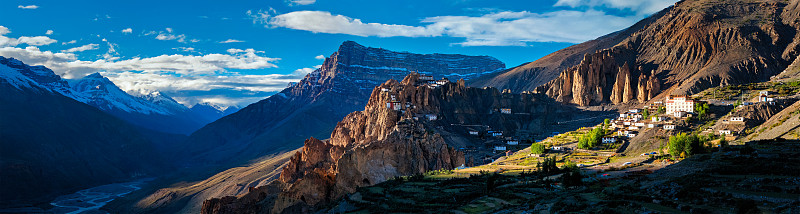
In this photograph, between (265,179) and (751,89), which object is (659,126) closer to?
(751,89)

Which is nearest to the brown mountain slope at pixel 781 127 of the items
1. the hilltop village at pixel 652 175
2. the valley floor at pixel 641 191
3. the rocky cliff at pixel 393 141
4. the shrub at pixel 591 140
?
the hilltop village at pixel 652 175

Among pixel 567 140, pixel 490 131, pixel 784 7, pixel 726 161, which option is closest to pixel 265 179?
pixel 490 131

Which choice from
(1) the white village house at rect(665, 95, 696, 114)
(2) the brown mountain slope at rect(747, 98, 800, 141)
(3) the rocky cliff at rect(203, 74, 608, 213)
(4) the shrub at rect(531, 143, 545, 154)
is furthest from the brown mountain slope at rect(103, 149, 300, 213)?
(2) the brown mountain slope at rect(747, 98, 800, 141)

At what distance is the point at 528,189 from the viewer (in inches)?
2165

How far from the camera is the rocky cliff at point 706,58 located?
16838 cm

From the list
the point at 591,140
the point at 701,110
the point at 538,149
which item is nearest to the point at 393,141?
the point at 538,149

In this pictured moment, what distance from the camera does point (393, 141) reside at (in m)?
104

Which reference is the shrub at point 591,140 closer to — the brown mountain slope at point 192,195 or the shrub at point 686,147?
the shrub at point 686,147

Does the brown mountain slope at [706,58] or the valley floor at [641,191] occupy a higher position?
the brown mountain slope at [706,58]

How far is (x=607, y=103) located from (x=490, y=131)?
138 feet

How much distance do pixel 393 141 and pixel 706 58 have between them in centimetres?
12086

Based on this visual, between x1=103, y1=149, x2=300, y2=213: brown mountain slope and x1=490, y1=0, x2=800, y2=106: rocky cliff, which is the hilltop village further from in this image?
x1=103, y1=149, x2=300, y2=213: brown mountain slope

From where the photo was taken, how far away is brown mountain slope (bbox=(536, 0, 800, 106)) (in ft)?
553

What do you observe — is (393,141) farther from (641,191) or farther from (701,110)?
(641,191)
